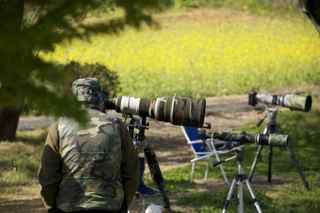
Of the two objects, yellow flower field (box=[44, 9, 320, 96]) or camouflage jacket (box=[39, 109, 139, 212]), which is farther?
yellow flower field (box=[44, 9, 320, 96])

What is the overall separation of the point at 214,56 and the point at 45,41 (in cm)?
2840

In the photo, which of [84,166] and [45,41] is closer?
[45,41]

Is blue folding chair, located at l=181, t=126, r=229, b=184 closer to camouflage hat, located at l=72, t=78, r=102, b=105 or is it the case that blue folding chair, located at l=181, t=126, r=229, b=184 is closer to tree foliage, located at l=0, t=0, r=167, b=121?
camouflage hat, located at l=72, t=78, r=102, b=105

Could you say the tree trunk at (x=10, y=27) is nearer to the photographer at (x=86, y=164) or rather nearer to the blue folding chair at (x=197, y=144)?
the photographer at (x=86, y=164)

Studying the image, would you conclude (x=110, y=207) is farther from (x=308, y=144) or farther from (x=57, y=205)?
(x=308, y=144)

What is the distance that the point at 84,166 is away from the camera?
5.29m

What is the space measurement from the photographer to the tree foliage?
2701mm

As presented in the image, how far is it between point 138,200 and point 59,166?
5.00 meters

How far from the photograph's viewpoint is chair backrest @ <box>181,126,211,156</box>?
39.2 ft

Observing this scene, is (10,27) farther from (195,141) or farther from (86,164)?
(195,141)

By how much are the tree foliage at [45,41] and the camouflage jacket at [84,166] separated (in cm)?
272

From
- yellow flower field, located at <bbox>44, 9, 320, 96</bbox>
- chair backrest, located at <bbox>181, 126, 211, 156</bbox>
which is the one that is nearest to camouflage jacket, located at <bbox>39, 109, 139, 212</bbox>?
chair backrest, located at <bbox>181, 126, 211, 156</bbox>

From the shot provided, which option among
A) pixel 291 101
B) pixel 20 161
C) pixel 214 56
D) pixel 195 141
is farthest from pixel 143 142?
pixel 214 56

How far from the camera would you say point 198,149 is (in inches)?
480
